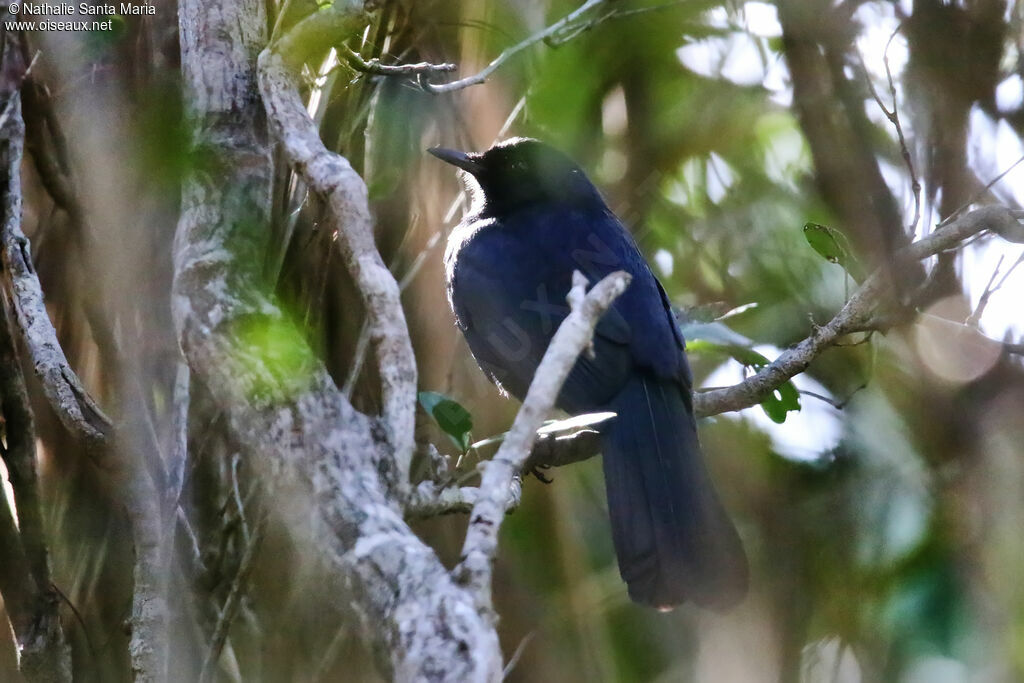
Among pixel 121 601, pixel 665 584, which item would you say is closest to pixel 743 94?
pixel 665 584

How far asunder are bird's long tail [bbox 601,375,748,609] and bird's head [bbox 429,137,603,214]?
104 centimetres

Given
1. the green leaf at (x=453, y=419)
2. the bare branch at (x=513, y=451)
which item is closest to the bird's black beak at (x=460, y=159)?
the green leaf at (x=453, y=419)

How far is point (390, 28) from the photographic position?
13.1ft

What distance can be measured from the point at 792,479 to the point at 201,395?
2403 mm

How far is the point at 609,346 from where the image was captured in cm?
Result: 364

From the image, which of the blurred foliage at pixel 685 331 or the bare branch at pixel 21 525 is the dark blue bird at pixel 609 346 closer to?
the blurred foliage at pixel 685 331

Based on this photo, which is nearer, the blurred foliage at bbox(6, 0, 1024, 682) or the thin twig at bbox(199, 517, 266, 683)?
the thin twig at bbox(199, 517, 266, 683)

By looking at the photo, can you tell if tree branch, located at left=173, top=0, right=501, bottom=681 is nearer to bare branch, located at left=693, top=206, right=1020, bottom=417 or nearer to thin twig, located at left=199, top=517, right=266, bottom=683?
thin twig, located at left=199, top=517, right=266, bottom=683

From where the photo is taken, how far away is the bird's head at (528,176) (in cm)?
429

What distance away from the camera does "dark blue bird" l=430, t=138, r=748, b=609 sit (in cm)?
308

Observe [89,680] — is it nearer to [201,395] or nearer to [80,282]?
[201,395]

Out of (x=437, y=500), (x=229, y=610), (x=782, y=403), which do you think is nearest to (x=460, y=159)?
(x=782, y=403)

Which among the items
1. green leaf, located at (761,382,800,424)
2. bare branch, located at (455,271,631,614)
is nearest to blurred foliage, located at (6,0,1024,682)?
green leaf, located at (761,382,800,424)

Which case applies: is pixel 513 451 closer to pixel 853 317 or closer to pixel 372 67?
pixel 853 317
